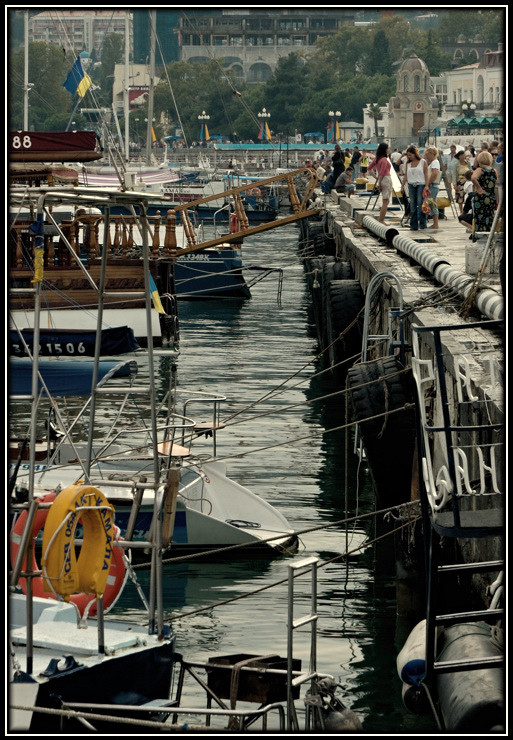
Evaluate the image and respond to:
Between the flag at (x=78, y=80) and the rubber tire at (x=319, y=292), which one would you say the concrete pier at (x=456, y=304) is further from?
the flag at (x=78, y=80)

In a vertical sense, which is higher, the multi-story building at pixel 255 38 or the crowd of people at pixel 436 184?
the multi-story building at pixel 255 38

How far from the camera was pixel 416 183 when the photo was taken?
22547 mm

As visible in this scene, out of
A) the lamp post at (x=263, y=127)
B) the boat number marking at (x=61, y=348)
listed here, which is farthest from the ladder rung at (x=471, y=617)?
the lamp post at (x=263, y=127)

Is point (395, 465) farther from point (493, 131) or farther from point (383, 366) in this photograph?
point (493, 131)

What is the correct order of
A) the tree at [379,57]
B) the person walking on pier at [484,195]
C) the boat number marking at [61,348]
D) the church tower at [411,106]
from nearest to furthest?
the boat number marking at [61,348] < the person walking on pier at [484,195] < the church tower at [411,106] < the tree at [379,57]

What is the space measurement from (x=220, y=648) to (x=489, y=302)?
13.0 feet

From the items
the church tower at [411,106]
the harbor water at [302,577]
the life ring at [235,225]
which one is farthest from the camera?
the church tower at [411,106]

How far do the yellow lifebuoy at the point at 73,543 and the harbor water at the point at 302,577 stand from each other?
157cm

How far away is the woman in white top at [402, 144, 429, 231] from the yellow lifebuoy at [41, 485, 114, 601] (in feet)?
46.0

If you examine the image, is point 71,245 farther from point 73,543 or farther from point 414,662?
point 414,662

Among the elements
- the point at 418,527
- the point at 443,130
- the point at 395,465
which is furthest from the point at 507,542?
the point at 443,130

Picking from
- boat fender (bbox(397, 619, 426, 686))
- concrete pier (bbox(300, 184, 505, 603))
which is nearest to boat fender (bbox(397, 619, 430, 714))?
boat fender (bbox(397, 619, 426, 686))

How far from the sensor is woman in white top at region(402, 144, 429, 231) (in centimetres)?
2192

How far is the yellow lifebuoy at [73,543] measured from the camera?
319 inches
